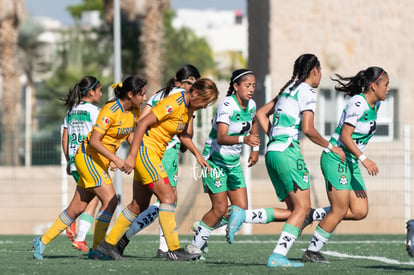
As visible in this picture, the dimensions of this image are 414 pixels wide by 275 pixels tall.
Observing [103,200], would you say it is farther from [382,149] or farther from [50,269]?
[382,149]

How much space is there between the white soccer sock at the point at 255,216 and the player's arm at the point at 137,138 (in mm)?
1162

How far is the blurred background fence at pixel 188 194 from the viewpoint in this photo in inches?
732

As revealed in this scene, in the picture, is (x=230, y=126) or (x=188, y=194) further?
(x=188, y=194)

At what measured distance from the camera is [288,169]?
8867 millimetres

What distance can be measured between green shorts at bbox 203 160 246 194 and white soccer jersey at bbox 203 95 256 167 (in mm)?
54

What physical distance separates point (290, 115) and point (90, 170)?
2.20m

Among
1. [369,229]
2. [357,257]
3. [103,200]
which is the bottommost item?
[369,229]

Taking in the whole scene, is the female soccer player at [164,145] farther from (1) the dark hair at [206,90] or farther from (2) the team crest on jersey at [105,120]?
(2) the team crest on jersey at [105,120]

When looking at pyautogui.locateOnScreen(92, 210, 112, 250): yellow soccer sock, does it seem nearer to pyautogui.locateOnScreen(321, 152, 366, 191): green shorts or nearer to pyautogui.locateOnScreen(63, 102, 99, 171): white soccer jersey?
pyautogui.locateOnScreen(63, 102, 99, 171): white soccer jersey

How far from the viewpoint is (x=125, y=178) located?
66.6 ft

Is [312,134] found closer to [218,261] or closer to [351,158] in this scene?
[351,158]

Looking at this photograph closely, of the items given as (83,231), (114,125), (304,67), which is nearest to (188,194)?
(83,231)

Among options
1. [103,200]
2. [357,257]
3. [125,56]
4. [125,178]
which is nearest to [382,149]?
[125,178]

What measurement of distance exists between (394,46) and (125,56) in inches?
716
